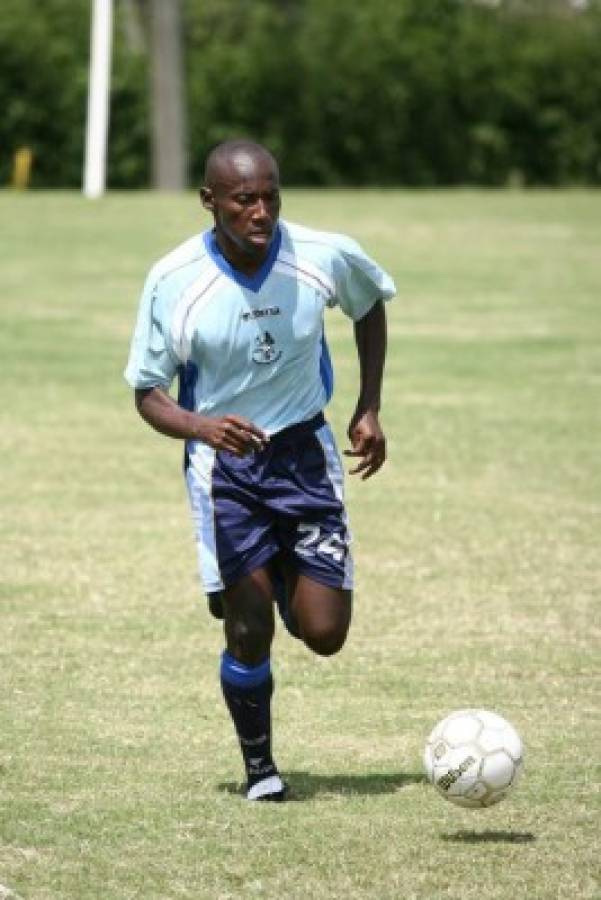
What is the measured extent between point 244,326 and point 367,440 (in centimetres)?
57

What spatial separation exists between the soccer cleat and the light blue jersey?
3.64 ft

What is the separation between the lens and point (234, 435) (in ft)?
21.7

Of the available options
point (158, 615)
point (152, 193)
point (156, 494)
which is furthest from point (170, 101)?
point (158, 615)

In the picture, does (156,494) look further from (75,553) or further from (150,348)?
(150,348)

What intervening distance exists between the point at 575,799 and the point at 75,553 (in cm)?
506

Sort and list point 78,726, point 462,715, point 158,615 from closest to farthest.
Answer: point 462,715 → point 78,726 → point 158,615

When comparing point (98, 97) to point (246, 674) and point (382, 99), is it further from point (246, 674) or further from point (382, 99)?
point (246, 674)

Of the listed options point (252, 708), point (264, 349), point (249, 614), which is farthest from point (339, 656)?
point (264, 349)

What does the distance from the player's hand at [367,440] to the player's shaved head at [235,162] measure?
0.86 metres

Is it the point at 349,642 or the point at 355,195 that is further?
the point at 355,195

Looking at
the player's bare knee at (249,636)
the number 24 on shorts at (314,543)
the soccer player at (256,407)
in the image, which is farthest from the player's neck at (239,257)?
the player's bare knee at (249,636)

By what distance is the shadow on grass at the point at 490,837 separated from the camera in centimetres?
657

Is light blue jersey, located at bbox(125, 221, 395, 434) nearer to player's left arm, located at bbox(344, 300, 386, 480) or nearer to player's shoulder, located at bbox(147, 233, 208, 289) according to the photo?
player's shoulder, located at bbox(147, 233, 208, 289)

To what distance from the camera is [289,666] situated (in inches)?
365
